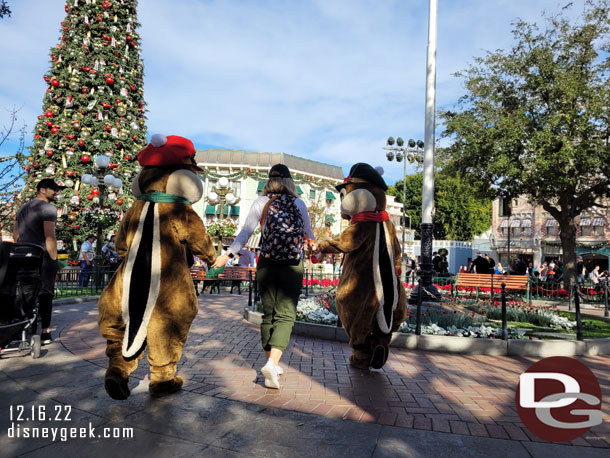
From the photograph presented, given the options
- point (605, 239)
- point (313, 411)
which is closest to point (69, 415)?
point (313, 411)

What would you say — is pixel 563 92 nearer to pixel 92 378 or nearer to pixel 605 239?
pixel 92 378

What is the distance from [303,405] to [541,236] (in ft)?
141

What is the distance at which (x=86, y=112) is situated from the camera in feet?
63.7

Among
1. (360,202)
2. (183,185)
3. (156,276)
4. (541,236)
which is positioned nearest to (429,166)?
(360,202)

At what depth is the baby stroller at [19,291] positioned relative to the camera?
3911 millimetres

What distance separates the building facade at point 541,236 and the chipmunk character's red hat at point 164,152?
34981mm

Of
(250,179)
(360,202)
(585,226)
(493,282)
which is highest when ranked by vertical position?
(250,179)

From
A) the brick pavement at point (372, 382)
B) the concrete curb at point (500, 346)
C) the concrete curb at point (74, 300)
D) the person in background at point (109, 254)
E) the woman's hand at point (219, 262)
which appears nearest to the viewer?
the brick pavement at point (372, 382)

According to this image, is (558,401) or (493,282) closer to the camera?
(558,401)

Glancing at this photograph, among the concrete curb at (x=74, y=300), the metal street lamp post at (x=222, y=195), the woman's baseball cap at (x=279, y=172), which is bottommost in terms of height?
the concrete curb at (x=74, y=300)

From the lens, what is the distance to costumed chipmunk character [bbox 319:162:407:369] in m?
4.10

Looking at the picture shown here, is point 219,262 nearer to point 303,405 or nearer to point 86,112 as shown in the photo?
point 303,405

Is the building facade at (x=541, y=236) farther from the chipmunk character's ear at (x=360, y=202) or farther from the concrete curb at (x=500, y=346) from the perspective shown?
the chipmunk character's ear at (x=360, y=202)

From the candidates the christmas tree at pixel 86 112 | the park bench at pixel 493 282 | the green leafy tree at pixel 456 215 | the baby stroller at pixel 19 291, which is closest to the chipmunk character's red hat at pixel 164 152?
the baby stroller at pixel 19 291
